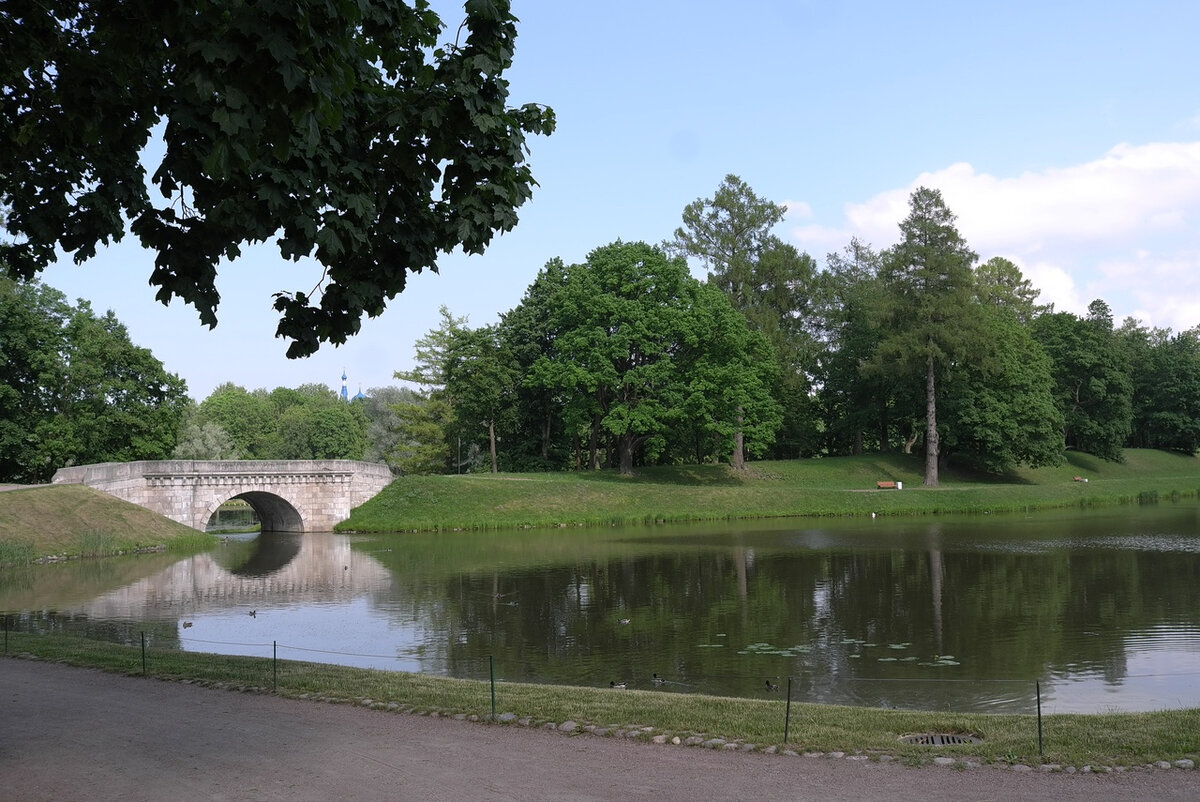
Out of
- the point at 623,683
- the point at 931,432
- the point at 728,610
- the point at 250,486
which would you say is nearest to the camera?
the point at 623,683

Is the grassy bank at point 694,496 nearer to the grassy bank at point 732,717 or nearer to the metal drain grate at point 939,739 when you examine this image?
the grassy bank at point 732,717

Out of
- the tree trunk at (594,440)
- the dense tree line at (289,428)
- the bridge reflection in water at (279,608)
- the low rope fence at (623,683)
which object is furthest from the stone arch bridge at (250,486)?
the low rope fence at (623,683)

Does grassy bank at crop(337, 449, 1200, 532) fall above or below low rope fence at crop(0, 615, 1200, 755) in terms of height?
above

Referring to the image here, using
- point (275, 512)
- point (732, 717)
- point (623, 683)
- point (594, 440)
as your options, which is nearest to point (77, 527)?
point (275, 512)

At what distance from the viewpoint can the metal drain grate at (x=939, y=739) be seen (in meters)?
11.8

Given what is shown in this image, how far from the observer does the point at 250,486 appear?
175 feet

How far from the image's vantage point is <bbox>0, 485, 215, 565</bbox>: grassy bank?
136 ft

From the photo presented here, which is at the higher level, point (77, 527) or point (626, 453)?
point (626, 453)

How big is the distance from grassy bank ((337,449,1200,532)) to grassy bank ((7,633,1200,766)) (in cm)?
Result: 3714

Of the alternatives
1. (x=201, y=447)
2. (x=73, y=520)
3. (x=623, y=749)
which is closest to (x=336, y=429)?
(x=201, y=447)

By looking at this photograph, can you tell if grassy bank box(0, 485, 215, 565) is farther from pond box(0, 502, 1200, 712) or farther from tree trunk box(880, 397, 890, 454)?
tree trunk box(880, 397, 890, 454)

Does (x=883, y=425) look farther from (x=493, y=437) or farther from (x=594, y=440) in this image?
(x=493, y=437)

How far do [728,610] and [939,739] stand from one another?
44.2ft

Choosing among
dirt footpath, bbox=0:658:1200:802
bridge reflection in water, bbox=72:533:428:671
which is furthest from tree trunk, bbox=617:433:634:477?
dirt footpath, bbox=0:658:1200:802
